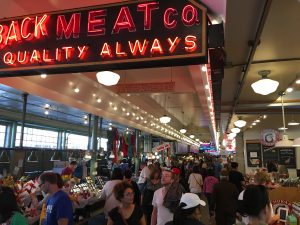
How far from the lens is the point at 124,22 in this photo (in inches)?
129

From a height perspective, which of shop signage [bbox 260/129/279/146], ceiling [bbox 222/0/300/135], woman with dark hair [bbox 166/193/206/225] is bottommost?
woman with dark hair [bbox 166/193/206/225]

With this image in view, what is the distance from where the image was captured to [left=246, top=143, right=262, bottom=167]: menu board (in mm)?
18359

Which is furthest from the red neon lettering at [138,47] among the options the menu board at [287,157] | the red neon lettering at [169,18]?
the menu board at [287,157]

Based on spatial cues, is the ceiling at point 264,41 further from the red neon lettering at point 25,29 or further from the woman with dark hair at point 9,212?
the woman with dark hair at point 9,212

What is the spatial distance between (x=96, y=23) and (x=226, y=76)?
4.87m

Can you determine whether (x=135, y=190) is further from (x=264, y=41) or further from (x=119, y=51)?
(x=119, y=51)

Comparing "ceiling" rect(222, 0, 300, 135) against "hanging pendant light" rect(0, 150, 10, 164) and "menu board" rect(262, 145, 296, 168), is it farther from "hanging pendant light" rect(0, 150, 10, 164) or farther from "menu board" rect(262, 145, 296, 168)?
"menu board" rect(262, 145, 296, 168)

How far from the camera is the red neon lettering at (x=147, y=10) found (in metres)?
3.17

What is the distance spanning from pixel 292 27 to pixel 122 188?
3.66 m

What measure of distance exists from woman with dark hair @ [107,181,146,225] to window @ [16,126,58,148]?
1442cm

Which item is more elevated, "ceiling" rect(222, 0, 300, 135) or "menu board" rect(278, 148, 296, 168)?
"ceiling" rect(222, 0, 300, 135)

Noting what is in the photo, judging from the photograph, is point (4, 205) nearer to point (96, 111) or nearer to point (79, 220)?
point (79, 220)

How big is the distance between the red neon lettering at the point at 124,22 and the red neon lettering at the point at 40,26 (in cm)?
86

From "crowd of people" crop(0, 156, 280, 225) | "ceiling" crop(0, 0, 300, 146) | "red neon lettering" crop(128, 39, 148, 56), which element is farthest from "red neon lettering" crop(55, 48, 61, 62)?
"crowd of people" crop(0, 156, 280, 225)
